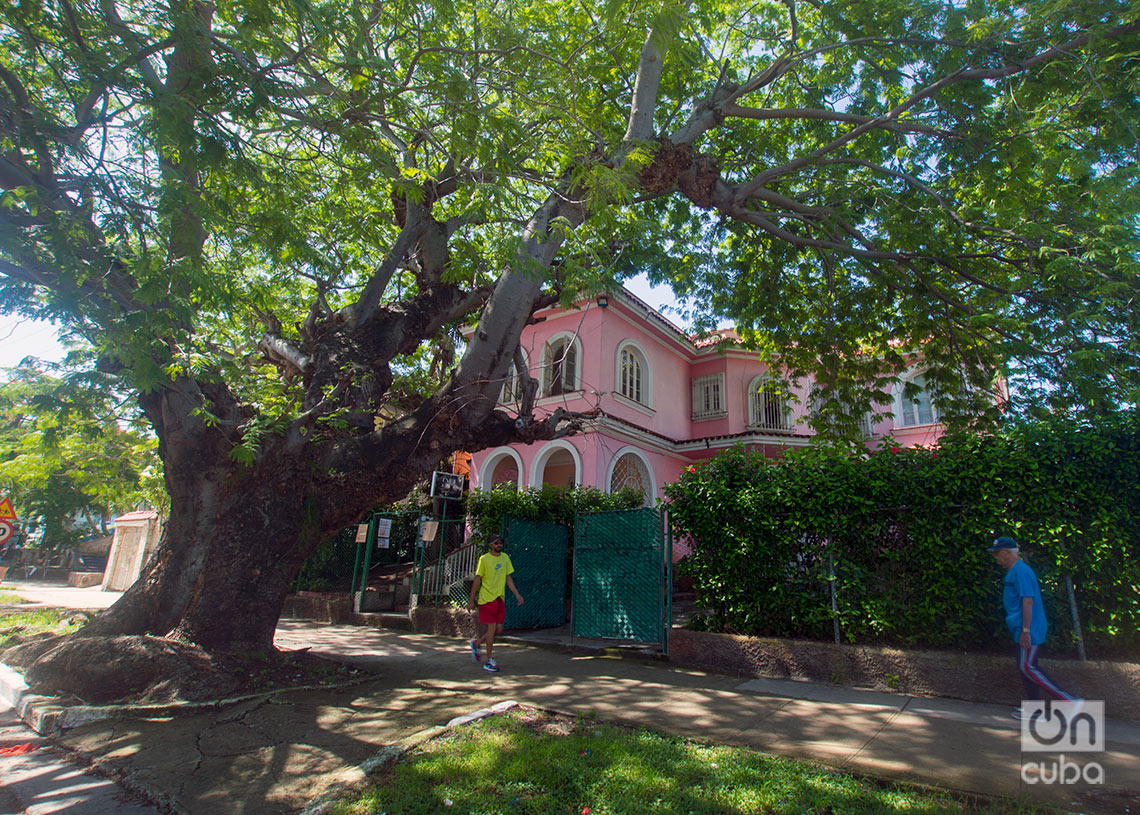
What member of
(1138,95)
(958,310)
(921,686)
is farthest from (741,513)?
(1138,95)

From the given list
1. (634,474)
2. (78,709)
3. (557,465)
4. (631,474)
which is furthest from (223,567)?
(557,465)

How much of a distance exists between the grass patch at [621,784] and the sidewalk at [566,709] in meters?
0.29

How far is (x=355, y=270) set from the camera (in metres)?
11.0

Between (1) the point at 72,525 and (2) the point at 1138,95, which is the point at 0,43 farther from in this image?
(1) the point at 72,525

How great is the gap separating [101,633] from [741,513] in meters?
6.92

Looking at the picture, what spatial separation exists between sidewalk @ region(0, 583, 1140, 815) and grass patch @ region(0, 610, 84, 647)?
391cm

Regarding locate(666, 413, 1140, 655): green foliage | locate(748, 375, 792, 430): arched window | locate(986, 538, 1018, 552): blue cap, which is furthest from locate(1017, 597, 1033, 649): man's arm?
locate(748, 375, 792, 430): arched window

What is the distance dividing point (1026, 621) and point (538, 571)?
6833 millimetres

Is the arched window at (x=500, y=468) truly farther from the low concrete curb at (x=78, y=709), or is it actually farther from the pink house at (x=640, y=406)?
the low concrete curb at (x=78, y=709)

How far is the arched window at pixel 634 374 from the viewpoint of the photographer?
15961mm

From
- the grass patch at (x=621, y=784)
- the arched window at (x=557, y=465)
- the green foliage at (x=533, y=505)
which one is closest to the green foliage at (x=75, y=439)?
the grass patch at (x=621, y=784)

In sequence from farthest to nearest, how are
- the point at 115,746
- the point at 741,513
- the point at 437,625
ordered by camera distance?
the point at 437,625 → the point at 741,513 → the point at 115,746

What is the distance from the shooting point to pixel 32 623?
935cm

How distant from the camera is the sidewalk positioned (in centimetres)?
358
